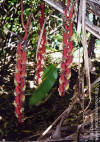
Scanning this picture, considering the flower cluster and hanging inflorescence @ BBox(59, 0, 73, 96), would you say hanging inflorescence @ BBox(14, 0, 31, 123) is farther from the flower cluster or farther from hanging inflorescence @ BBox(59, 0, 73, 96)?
Result: hanging inflorescence @ BBox(59, 0, 73, 96)

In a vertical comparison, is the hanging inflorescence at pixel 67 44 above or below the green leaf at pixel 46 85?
above

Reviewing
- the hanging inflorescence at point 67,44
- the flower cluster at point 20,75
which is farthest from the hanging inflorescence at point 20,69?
the hanging inflorescence at point 67,44

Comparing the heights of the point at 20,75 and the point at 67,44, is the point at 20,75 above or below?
below

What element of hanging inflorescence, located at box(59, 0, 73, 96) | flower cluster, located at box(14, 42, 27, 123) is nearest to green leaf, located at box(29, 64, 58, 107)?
hanging inflorescence, located at box(59, 0, 73, 96)

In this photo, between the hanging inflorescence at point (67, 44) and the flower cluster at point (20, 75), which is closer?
the hanging inflorescence at point (67, 44)

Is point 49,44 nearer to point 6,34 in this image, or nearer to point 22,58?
point 6,34

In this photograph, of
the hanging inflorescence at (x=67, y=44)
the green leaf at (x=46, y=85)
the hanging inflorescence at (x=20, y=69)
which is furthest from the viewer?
the hanging inflorescence at (x=20, y=69)

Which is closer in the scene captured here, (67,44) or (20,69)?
(67,44)

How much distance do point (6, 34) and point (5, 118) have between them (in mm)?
923

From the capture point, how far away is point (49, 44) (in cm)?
313

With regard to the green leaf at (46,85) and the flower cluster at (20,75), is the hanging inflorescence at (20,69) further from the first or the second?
the green leaf at (46,85)

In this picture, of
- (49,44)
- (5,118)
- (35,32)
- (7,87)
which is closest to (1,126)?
(5,118)

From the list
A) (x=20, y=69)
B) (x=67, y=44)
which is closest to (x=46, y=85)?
(x=67, y=44)

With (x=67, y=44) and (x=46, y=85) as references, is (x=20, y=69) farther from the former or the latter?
(x=46, y=85)
